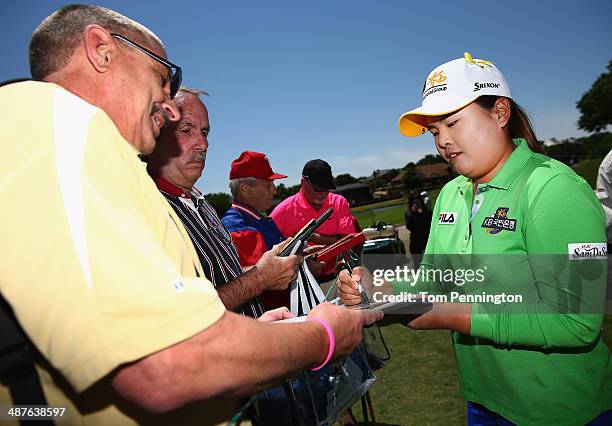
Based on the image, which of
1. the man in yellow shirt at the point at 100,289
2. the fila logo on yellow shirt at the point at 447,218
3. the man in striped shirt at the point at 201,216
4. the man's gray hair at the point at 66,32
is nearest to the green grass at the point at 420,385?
the man in striped shirt at the point at 201,216

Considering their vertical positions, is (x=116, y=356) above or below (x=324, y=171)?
below

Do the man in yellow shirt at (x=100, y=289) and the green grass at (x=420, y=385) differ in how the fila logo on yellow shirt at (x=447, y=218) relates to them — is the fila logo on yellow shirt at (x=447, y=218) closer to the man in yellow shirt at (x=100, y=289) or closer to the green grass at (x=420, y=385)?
the man in yellow shirt at (x=100, y=289)

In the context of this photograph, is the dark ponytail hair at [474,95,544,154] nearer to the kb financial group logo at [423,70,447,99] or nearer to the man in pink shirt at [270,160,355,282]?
the kb financial group logo at [423,70,447,99]

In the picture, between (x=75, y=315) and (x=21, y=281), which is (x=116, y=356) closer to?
(x=75, y=315)

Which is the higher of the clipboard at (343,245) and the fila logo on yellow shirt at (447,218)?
the fila logo on yellow shirt at (447,218)

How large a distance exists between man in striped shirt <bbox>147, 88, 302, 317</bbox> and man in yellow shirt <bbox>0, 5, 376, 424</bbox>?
1436 mm

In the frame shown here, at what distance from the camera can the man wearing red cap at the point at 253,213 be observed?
3.63m

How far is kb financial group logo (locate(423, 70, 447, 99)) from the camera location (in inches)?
77.7

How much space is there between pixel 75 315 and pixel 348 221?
5.52 meters

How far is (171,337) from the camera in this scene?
73 centimetres

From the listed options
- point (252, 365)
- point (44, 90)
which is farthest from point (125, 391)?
point (44, 90)

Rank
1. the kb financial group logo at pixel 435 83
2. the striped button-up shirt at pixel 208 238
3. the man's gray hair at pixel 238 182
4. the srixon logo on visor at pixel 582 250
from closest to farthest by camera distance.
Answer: the srixon logo on visor at pixel 582 250
the kb financial group logo at pixel 435 83
the striped button-up shirt at pixel 208 238
the man's gray hair at pixel 238 182

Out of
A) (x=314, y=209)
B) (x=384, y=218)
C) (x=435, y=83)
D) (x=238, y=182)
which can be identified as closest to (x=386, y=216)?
(x=384, y=218)

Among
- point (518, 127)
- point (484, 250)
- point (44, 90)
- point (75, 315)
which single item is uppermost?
point (44, 90)
